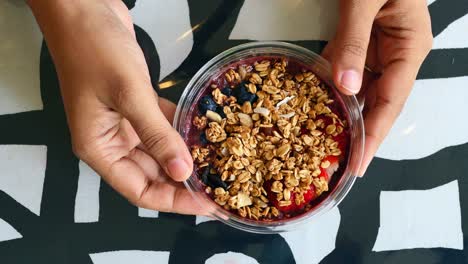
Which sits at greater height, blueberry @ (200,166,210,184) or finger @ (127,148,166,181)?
blueberry @ (200,166,210,184)

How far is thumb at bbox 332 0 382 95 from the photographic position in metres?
0.80

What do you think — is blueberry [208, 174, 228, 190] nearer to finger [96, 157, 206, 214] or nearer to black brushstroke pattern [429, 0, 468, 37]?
finger [96, 157, 206, 214]

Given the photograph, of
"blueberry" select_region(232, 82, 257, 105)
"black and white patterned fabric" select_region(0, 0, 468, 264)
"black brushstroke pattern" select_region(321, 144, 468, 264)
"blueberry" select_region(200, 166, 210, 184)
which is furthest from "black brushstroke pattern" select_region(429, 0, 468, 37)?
"blueberry" select_region(200, 166, 210, 184)

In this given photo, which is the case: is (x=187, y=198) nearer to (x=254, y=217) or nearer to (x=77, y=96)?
(x=254, y=217)

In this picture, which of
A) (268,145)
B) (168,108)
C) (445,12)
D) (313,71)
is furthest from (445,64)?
(168,108)

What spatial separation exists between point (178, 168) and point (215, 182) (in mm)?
114

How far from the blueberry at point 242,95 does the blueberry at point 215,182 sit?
0.39 ft

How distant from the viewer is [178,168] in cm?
75

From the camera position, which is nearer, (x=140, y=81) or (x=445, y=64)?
(x=140, y=81)

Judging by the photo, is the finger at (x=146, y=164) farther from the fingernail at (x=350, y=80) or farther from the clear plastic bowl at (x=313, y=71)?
the fingernail at (x=350, y=80)

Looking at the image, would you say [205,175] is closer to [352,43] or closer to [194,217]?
[194,217]

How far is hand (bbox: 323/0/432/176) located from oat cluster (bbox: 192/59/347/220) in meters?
0.06

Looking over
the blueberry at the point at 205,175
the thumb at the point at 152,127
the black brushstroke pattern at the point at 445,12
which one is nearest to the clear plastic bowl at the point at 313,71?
the blueberry at the point at 205,175

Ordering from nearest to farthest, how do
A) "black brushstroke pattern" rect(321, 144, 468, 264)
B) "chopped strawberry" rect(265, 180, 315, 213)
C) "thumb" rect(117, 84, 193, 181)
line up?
"thumb" rect(117, 84, 193, 181), "chopped strawberry" rect(265, 180, 315, 213), "black brushstroke pattern" rect(321, 144, 468, 264)
